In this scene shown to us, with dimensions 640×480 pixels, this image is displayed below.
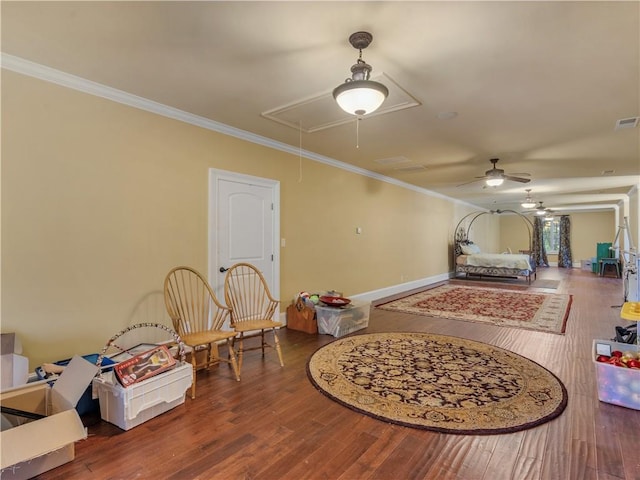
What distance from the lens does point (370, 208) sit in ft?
21.4

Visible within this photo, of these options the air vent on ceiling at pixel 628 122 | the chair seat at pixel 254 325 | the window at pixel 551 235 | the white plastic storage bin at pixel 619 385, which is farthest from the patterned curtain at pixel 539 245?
the chair seat at pixel 254 325

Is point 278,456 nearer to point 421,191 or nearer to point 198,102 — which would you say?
point 198,102

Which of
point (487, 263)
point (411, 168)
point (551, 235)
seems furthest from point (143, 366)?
point (551, 235)

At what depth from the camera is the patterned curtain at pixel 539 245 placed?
1412 centimetres

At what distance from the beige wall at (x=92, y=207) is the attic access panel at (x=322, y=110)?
783 millimetres

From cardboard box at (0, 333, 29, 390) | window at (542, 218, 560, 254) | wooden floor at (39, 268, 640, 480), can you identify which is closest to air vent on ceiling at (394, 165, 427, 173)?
wooden floor at (39, 268, 640, 480)

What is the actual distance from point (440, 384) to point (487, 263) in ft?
25.5

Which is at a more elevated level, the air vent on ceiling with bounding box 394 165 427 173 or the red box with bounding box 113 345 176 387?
the air vent on ceiling with bounding box 394 165 427 173

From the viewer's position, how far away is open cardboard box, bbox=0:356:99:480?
1.63 metres

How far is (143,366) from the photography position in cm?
232

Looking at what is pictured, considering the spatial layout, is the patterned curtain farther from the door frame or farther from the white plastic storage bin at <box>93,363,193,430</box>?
the white plastic storage bin at <box>93,363,193,430</box>

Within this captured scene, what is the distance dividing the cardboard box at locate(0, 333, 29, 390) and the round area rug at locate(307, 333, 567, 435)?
7.00ft

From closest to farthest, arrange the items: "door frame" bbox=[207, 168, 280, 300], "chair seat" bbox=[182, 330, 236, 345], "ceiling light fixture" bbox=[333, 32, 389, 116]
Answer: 1. "ceiling light fixture" bbox=[333, 32, 389, 116]
2. "chair seat" bbox=[182, 330, 236, 345]
3. "door frame" bbox=[207, 168, 280, 300]

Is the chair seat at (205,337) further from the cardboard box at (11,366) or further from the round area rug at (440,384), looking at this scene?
the cardboard box at (11,366)
